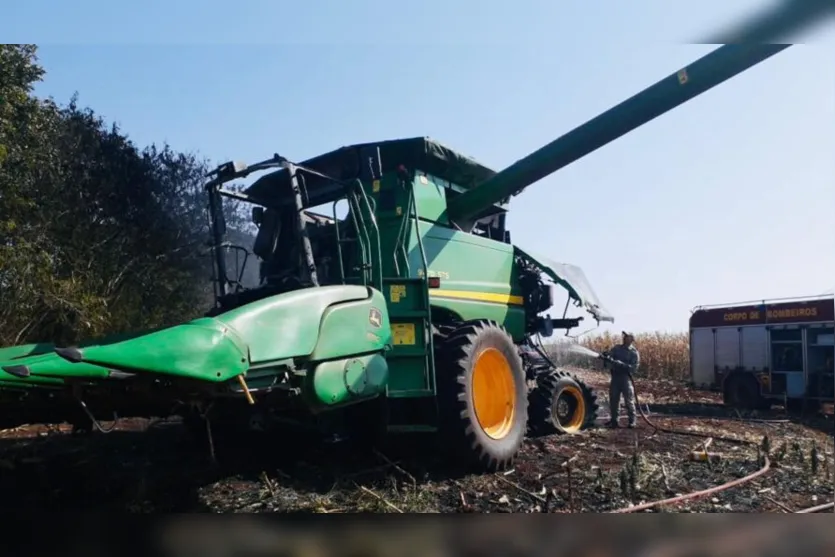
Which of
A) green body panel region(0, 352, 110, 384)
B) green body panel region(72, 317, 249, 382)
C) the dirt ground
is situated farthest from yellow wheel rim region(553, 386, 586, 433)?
green body panel region(0, 352, 110, 384)

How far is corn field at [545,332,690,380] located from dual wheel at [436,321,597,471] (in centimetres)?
242

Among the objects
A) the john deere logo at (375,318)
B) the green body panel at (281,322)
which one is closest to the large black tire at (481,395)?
the john deere logo at (375,318)

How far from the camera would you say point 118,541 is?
3135mm

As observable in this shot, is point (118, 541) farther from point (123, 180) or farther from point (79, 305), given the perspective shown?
point (123, 180)

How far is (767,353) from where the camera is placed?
1089cm

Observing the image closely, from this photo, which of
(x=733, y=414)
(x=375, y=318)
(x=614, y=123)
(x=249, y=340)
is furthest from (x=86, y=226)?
(x=733, y=414)

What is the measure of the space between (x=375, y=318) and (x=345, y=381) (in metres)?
0.50

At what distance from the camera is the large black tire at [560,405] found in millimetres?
6223

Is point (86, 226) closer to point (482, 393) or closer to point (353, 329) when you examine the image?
point (353, 329)

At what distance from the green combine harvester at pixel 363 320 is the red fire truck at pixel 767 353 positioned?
5519 mm

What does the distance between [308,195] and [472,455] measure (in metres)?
2.01

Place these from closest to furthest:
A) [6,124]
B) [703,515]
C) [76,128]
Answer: [703,515]
[76,128]
[6,124]

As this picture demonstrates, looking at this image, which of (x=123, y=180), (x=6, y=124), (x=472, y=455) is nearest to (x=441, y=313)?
(x=472, y=455)

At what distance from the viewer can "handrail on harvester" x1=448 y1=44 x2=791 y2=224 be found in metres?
4.66
